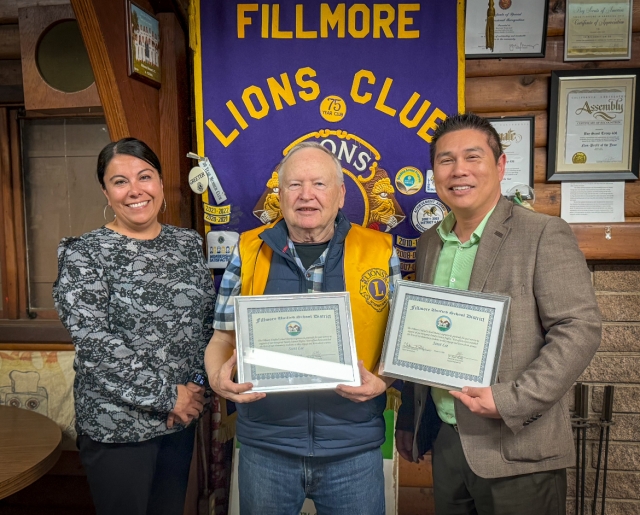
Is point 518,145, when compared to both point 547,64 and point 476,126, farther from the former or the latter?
point 476,126

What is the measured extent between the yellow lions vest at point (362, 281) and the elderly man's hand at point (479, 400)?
1.16 feet

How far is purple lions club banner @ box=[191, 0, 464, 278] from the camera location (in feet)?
7.66

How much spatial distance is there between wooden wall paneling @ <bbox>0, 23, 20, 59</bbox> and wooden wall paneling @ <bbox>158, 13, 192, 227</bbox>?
101 centimetres

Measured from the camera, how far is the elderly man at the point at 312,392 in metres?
1.64

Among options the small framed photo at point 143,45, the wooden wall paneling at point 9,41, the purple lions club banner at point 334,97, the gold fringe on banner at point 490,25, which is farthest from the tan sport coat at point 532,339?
the wooden wall paneling at point 9,41

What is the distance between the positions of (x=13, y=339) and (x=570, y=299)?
9.37 ft

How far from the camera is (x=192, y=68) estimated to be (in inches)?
102

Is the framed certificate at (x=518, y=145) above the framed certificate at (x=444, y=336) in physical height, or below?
above

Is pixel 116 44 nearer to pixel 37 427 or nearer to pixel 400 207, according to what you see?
pixel 400 207

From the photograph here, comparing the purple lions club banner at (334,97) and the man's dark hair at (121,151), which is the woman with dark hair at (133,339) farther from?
the purple lions club banner at (334,97)

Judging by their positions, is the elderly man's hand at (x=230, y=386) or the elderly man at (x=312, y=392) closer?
the elderly man's hand at (x=230, y=386)

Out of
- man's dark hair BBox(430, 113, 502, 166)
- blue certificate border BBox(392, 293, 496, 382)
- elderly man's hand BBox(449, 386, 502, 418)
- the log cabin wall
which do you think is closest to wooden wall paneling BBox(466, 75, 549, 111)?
the log cabin wall

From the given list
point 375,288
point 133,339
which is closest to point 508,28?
point 375,288

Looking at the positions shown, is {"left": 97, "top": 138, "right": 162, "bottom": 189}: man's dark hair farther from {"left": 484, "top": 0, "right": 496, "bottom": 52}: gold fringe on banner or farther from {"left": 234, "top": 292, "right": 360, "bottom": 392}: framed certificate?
{"left": 484, "top": 0, "right": 496, "bottom": 52}: gold fringe on banner
